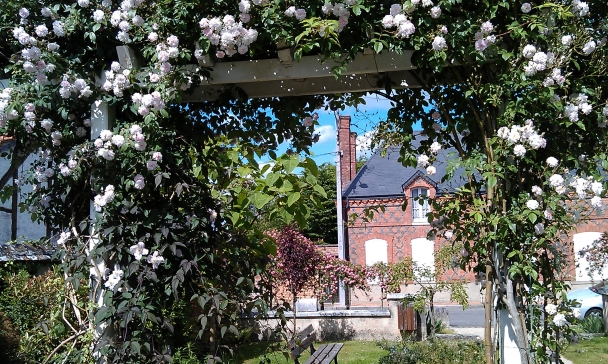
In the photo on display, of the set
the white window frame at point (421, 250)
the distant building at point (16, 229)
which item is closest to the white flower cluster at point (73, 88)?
the distant building at point (16, 229)

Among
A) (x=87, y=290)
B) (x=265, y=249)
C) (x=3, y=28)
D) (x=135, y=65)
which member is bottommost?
(x=87, y=290)

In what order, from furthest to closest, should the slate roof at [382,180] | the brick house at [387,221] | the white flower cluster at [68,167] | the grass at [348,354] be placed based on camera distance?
the brick house at [387,221] < the slate roof at [382,180] < the grass at [348,354] < the white flower cluster at [68,167]

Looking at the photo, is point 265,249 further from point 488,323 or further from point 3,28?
point 3,28

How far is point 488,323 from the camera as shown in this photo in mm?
2705

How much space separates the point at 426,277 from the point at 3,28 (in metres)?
7.22

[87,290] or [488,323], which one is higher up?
[87,290]

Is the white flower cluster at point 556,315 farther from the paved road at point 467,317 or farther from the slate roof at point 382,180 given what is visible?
the slate roof at point 382,180

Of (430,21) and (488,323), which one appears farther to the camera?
(488,323)

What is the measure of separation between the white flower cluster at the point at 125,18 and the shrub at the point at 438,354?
3.27m

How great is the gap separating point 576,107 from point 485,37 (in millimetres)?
501

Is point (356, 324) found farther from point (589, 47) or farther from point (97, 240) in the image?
point (589, 47)

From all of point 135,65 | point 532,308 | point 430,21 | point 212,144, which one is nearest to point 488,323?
point 532,308

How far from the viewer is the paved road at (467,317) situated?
12.5 metres

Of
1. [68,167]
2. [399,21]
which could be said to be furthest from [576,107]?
[68,167]
